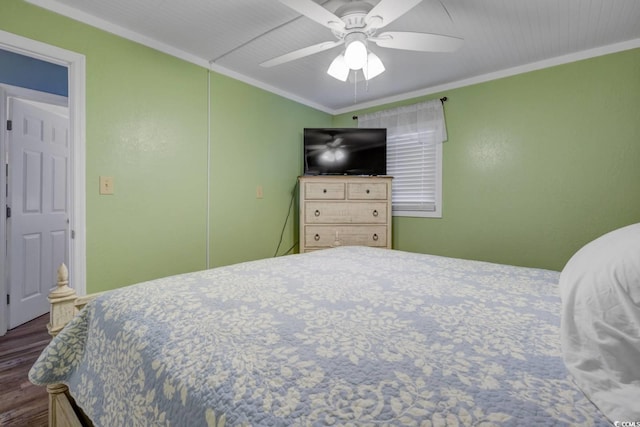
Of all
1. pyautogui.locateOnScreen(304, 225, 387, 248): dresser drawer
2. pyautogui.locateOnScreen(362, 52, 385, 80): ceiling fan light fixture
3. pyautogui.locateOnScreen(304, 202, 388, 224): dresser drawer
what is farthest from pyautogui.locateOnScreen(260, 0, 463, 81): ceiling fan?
pyautogui.locateOnScreen(304, 225, 387, 248): dresser drawer

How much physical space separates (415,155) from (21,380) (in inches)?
145

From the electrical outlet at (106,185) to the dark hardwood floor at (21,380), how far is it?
123cm

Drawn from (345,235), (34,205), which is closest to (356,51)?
(345,235)

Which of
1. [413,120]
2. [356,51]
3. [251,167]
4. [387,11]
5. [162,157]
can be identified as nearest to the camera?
[387,11]

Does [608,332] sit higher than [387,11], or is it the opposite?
[387,11]

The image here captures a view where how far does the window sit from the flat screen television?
235 mm

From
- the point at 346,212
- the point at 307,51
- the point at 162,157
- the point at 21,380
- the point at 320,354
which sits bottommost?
the point at 21,380

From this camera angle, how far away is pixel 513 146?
9.00 feet

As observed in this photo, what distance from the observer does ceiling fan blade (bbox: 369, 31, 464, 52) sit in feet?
5.27

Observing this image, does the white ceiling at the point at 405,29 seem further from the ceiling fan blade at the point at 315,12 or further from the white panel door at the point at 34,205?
the white panel door at the point at 34,205

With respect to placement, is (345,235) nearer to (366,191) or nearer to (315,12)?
(366,191)

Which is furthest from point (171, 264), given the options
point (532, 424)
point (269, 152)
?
point (532, 424)

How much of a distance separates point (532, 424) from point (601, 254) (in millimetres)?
550

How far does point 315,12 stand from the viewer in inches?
56.7
